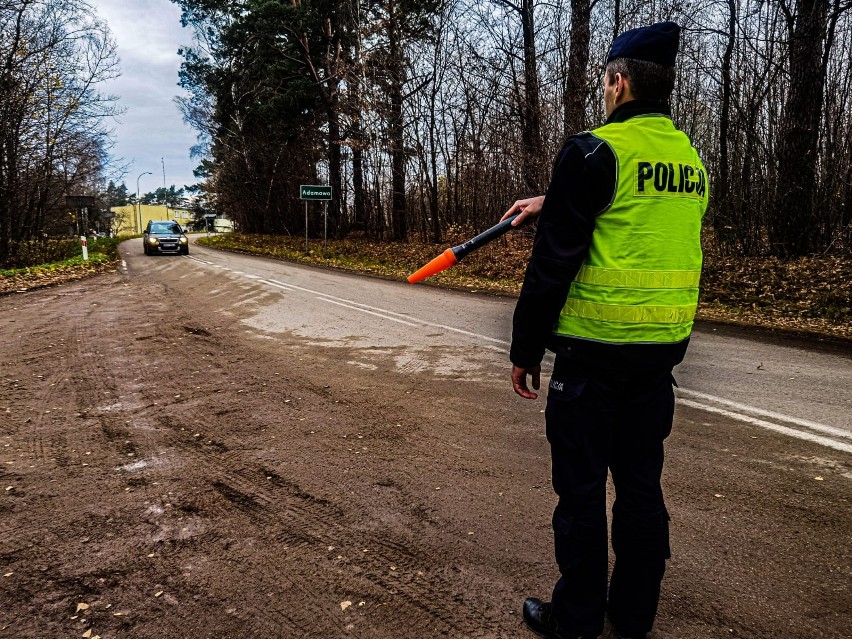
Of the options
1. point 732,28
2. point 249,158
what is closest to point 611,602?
point 732,28

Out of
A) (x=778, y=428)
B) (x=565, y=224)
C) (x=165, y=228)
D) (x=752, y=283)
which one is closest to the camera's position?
(x=565, y=224)

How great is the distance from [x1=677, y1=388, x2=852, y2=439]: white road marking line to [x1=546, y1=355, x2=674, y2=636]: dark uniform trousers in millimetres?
2961

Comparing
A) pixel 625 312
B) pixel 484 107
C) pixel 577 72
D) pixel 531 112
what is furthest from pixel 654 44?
pixel 484 107

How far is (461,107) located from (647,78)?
2030 cm

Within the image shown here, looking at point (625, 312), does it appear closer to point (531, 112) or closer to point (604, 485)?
point (604, 485)

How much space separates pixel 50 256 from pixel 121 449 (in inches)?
836

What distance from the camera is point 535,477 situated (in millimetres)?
3488

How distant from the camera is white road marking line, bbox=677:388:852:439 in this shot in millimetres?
4168

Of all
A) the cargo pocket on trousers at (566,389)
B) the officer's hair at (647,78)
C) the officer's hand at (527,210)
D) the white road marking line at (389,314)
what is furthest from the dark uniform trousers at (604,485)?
→ the white road marking line at (389,314)

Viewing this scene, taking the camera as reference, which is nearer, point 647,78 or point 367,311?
point 647,78

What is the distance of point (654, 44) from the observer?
1967 millimetres

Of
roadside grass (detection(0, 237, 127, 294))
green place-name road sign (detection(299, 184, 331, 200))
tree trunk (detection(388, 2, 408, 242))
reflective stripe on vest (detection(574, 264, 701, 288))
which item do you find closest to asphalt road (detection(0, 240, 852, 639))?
reflective stripe on vest (detection(574, 264, 701, 288))

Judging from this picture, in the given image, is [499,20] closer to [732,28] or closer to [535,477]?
[732,28]

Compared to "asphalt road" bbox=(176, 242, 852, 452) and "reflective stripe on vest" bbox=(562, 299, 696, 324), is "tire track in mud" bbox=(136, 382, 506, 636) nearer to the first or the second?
"reflective stripe on vest" bbox=(562, 299, 696, 324)
